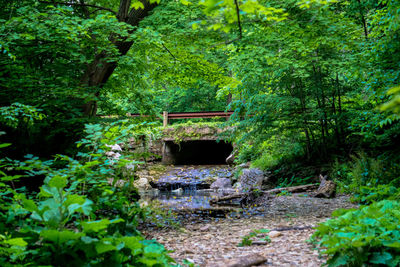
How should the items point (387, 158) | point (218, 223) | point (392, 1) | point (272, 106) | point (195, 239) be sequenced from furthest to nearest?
point (272, 106) → point (387, 158) → point (218, 223) → point (392, 1) → point (195, 239)

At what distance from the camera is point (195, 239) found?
4.16 m

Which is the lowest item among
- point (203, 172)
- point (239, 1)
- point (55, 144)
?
point (203, 172)

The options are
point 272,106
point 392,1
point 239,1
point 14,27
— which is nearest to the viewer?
point 239,1

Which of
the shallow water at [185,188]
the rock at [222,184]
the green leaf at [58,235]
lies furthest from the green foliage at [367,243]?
the rock at [222,184]

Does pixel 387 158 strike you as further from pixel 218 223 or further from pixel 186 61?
pixel 186 61

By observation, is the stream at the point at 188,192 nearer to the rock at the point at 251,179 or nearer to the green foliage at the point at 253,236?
the rock at the point at 251,179

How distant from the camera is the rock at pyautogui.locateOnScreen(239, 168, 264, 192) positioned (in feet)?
29.7

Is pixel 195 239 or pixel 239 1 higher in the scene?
pixel 239 1

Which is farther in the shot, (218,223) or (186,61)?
(186,61)

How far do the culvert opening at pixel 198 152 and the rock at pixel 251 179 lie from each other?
6.46 m

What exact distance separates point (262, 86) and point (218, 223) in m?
4.36

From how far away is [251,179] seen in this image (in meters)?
9.38

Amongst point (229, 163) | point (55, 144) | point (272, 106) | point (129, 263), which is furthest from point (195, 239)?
point (229, 163)

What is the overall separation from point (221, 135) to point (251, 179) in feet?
6.06
